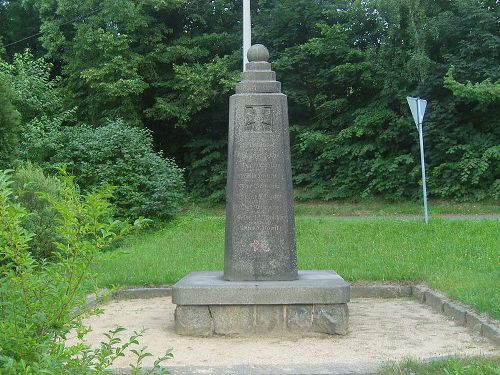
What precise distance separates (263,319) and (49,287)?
14.5ft

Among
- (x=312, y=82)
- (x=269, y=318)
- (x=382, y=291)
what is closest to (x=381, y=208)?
(x=312, y=82)

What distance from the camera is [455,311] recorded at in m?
8.60

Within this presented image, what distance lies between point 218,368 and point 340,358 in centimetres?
125

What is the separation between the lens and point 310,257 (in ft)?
42.2

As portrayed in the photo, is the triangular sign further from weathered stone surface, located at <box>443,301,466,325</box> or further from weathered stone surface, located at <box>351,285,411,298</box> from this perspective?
weathered stone surface, located at <box>443,301,466,325</box>

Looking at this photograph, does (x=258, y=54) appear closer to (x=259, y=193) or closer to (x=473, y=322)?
(x=259, y=193)

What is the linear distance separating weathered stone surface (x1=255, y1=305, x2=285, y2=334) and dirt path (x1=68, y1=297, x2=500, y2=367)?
0.16m

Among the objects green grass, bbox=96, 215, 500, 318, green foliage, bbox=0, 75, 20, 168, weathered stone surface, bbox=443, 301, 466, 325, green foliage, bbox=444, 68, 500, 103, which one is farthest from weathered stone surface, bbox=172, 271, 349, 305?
green foliage, bbox=444, 68, 500, 103

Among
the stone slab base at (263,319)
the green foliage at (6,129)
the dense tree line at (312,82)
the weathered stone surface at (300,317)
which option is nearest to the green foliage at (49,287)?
the stone slab base at (263,319)

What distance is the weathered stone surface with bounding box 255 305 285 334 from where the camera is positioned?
7816mm

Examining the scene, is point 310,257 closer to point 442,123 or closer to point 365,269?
point 365,269

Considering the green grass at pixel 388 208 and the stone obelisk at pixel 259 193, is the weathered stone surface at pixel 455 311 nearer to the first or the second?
the stone obelisk at pixel 259 193

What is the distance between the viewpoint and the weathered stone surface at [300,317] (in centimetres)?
780

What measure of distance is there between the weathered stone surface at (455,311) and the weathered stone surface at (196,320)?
2694 mm
